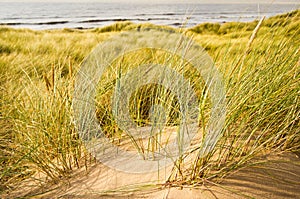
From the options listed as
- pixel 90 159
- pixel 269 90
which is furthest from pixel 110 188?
pixel 269 90

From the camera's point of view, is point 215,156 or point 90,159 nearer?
point 215,156

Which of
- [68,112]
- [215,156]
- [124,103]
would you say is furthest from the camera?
[124,103]

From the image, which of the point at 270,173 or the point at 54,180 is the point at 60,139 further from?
the point at 270,173

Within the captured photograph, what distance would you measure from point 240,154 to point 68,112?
865mm

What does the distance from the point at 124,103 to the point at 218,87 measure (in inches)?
24.4

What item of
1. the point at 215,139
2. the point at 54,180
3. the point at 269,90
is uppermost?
the point at 269,90

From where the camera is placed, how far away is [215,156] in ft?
3.97

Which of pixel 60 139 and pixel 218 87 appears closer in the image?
pixel 218 87

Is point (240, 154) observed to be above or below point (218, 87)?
below

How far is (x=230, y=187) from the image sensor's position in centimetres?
107

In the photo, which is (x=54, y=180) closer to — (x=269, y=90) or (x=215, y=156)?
(x=215, y=156)

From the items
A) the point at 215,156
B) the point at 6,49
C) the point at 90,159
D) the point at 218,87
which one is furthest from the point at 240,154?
the point at 6,49

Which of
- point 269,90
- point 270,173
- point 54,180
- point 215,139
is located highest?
Result: point 269,90

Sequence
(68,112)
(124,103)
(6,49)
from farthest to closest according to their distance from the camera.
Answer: (6,49), (124,103), (68,112)
